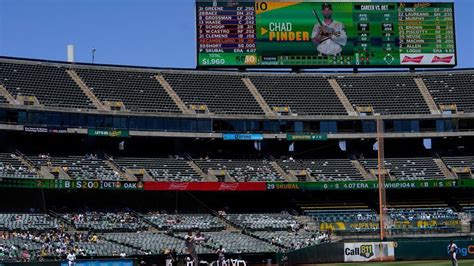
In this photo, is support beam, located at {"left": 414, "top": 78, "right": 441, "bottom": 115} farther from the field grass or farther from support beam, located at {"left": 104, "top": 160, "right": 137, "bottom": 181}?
the field grass

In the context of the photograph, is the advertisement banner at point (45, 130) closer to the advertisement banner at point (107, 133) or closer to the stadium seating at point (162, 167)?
the advertisement banner at point (107, 133)

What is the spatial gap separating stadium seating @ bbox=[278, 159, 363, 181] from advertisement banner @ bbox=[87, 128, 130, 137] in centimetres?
1398

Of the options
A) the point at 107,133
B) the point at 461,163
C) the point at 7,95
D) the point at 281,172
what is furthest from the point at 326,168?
the point at 7,95

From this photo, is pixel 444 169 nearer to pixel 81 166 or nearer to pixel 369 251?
pixel 369 251

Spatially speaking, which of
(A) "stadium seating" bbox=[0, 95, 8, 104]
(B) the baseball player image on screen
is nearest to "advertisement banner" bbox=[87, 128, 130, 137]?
(A) "stadium seating" bbox=[0, 95, 8, 104]

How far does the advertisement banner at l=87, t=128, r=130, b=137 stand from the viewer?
65.7m

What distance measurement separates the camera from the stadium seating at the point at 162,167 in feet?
221

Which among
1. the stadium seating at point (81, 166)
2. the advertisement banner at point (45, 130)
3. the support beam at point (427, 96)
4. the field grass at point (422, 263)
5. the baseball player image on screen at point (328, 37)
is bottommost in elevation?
the field grass at point (422, 263)

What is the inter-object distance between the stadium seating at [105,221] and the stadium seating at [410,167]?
21315 mm

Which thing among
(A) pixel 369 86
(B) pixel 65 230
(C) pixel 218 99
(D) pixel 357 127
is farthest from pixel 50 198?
(A) pixel 369 86

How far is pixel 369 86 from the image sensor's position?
7862 centimetres

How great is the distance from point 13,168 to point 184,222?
515 inches

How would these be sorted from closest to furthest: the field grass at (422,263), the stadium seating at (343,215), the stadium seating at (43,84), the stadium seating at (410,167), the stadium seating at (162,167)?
the field grass at (422,263) < the stadium seating at (43,84) < the stadium seating at (343,215) < the stadium seating at (162,167) < the stadium seating at (410,167)

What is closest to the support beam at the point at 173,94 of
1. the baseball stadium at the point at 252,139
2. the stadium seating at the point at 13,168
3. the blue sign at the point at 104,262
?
the baseball stadium at the point at 252,139
